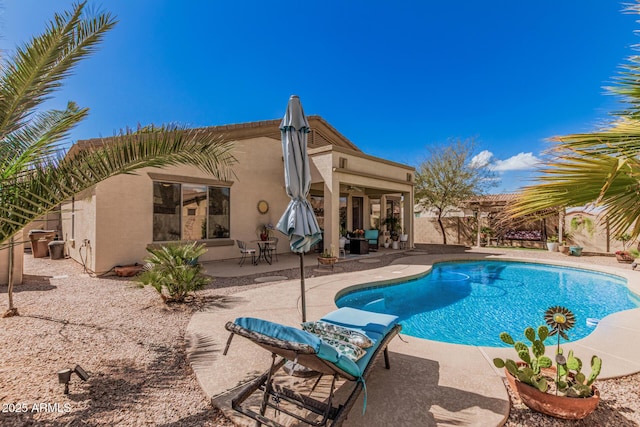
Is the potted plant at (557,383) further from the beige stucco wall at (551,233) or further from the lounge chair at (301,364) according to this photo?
the beige stucco wall at (551,233)

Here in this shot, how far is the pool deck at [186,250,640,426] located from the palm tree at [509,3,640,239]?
5.98 ft

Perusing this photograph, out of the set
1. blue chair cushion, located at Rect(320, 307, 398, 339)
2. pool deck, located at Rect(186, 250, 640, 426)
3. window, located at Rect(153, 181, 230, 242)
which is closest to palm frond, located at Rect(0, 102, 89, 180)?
pool deck, located at Rect(186, 250, 640, 426)

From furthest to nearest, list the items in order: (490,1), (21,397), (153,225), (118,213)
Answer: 1. (490,1)
2. (153,225)
3. (118,213)
4. (21,397)

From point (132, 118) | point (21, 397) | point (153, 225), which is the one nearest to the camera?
point (21, 397)

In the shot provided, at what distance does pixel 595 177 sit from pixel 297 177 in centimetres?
299

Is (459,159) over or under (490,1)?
under

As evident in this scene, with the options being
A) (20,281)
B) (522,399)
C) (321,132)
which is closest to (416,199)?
(321,132)

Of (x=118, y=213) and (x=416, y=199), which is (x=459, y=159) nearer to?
(x=416, y=199)

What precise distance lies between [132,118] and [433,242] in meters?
19.6

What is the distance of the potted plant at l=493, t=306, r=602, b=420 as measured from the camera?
2.38m

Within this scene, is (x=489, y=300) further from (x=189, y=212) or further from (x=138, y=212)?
(x=138, y=212)

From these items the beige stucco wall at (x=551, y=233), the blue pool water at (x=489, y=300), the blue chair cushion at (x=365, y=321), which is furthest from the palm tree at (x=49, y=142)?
the beige stucco wall at (x=551, y=233)

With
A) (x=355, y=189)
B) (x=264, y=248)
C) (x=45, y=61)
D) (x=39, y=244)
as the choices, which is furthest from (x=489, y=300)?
(x=39, y=244)

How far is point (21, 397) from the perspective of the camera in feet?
9.16
